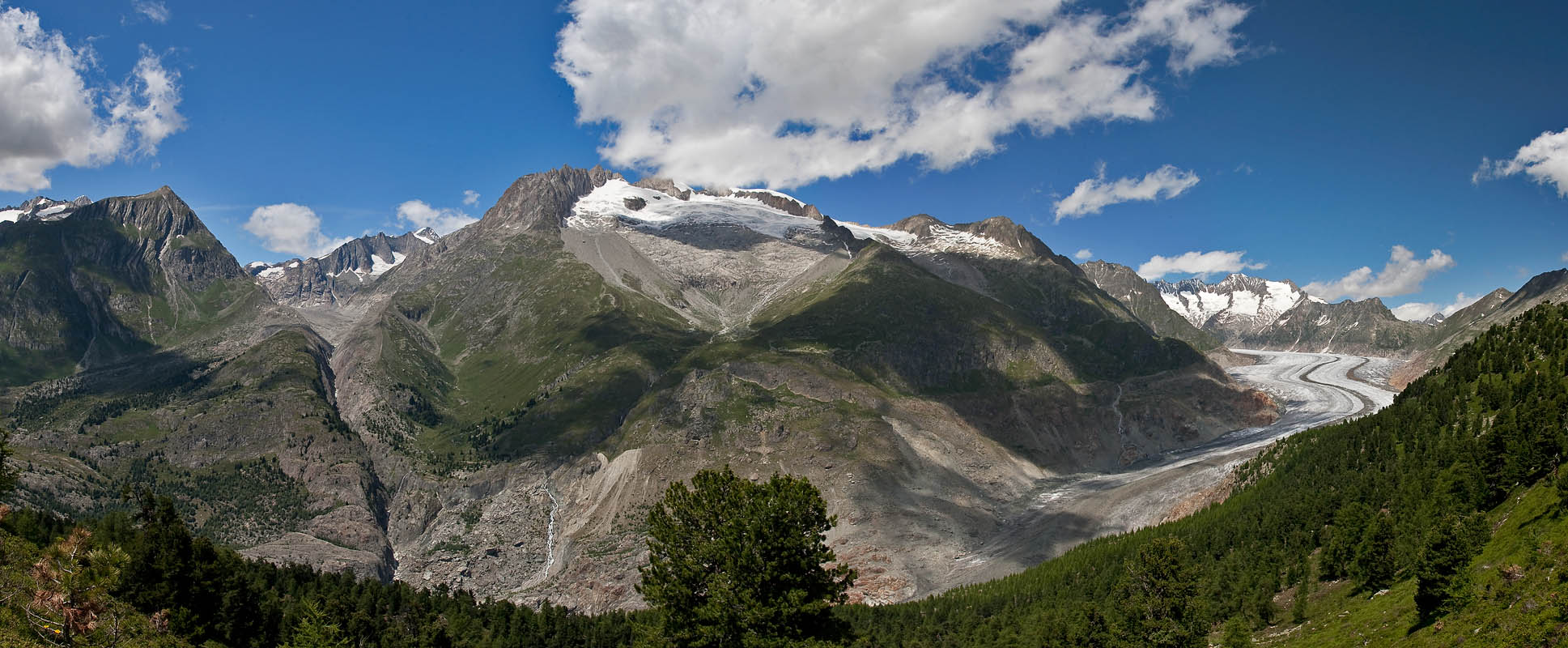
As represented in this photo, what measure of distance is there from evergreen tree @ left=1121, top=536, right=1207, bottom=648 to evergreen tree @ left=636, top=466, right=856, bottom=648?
2947cm

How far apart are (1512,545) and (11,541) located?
3699 inches

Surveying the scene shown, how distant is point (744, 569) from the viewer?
42.2m

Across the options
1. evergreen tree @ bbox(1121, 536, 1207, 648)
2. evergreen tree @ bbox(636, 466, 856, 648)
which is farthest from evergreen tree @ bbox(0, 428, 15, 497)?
evergreen tree @ bbox(1121, 536, 1207, 648)

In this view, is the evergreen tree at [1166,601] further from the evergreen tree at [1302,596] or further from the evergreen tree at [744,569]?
the evergreen tree at [1302,596]

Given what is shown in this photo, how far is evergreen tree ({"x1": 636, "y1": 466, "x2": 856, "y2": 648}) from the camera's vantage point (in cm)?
4147

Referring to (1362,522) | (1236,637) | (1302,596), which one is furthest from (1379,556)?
(1236,637)

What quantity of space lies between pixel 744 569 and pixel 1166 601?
36.8 meters

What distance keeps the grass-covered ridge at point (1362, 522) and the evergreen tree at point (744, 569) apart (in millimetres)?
37982

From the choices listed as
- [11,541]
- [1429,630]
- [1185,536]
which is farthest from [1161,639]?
[1185,536]

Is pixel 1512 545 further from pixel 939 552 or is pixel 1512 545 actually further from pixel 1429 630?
pixel 939 552

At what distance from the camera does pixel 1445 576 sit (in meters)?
56.9

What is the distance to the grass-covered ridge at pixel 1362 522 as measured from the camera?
238 feet

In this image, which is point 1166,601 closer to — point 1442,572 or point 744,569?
point 1442,572

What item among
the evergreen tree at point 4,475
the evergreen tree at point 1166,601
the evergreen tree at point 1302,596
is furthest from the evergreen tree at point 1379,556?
the evergreen tree at point 4,475
